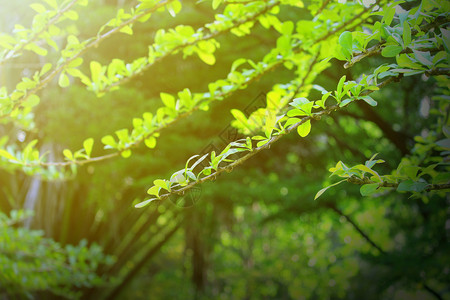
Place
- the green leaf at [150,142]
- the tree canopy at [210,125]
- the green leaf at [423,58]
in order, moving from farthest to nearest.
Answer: the green leaf at [150,142], the tree canopy at [210,125], the green leaf at [423,58]

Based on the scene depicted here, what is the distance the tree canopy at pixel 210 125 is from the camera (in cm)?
90

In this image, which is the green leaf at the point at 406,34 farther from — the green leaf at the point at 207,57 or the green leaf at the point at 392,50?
the green leaf at the point at 207,57

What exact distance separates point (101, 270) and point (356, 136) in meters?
3.54

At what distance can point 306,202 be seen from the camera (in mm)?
3834

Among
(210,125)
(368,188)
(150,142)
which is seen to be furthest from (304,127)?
(210,125)

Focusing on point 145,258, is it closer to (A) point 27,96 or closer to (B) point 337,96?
(A) point 27,96

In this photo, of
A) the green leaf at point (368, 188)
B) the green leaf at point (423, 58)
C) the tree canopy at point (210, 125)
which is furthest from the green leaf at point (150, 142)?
the green leaf at point (423, 58)

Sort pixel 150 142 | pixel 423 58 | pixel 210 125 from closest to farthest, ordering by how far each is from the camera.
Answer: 1. pixel 423 58
2. pixel 150 142
3. pixel 210 125

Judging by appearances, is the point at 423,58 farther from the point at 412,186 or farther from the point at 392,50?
the point at 412,186

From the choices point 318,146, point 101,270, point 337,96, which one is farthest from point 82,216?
point 337,96

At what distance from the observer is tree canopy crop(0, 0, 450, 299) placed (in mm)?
900

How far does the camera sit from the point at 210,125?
153 inches

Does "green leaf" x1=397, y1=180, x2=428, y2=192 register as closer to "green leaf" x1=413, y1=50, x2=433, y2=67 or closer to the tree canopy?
the tree canopy

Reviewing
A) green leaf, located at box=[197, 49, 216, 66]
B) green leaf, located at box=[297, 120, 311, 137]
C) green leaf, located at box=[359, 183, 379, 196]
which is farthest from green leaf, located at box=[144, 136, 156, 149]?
green leaf, located at box=[359, 183, 379, 196]
